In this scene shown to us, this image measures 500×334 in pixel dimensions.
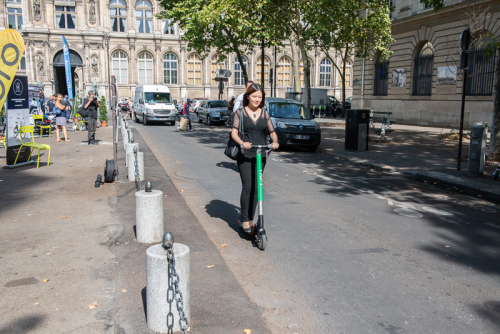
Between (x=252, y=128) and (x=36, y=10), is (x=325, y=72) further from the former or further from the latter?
(x=252, y=128)

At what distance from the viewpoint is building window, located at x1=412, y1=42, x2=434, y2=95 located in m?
27.9

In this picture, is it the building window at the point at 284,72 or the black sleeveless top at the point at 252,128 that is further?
the building window at the point at 284,72

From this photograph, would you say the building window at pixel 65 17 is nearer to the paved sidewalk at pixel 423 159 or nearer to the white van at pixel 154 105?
the white van at pixel 154 105

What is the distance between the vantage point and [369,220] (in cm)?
673

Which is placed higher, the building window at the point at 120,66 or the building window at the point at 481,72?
the building window at the point at 120,66

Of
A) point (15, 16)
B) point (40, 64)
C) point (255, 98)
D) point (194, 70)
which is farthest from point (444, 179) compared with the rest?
point (15, 16)

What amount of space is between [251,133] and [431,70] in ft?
84.3

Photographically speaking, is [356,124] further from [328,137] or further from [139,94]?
[139,94]

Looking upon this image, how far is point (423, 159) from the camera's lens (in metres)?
13.3

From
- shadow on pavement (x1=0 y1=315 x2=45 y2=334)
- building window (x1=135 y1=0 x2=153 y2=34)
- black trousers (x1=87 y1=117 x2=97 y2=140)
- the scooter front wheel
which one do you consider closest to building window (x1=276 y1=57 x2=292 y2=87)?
building window (x1=135 y1=0 x2=153 y2=34)

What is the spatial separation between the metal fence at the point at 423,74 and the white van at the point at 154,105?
51.3 ft

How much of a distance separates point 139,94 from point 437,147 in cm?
2105

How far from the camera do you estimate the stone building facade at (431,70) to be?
2338cm

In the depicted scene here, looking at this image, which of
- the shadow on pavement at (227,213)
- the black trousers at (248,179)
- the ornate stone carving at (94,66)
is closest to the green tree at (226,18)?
the shadow on pavement at (227,213)
